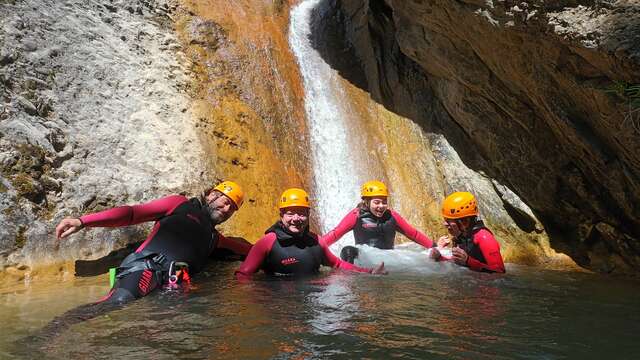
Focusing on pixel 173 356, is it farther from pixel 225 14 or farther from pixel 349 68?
pixel 349 68

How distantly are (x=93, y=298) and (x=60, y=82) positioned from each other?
12.4 ft

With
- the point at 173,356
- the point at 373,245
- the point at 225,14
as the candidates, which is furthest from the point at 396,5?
the point at 173,356

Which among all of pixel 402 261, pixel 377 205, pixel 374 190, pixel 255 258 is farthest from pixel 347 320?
pixel 374 190

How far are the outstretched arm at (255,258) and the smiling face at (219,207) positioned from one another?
0.65m

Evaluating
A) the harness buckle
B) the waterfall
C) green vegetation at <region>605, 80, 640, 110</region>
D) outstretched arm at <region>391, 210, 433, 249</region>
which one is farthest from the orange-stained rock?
green vegetation at <region>605, 80, 640, 110</region>

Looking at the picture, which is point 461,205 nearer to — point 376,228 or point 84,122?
point 376,228

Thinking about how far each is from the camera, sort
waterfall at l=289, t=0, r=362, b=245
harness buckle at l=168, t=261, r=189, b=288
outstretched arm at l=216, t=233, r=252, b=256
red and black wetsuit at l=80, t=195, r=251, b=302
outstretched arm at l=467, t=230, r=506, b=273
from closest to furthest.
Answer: red and black wetsuit at l=80, t=195, r=251, b=302
harness buckle at l=168, t=261, r=189, b=288
outstretched arm at l=467, t=230, r=506, b=273
outstretched arm at l=216, t=233, r=252, b=256
waterfall at l=289, t=0, r=362, b=245

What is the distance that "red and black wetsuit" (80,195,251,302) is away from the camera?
5.34 meters

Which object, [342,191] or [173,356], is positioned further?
[342,191]

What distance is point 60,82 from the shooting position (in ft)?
24.9

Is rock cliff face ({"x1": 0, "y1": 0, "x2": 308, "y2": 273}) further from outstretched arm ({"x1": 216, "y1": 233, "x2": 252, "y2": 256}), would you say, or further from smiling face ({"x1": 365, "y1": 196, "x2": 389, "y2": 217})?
smiling face ({"x1": 365, "y1": 196, "x2": 389, "y2": 217})

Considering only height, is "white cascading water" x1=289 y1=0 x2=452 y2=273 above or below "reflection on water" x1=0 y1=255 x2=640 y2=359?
above

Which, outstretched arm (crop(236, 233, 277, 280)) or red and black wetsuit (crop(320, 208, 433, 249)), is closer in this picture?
outstretched arm (crop(236, 233, 277, 280))

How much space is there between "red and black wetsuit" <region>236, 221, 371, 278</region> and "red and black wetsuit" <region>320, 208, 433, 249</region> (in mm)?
1595
